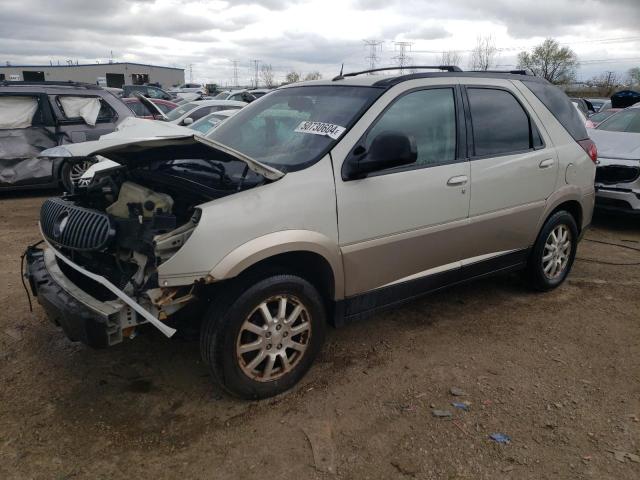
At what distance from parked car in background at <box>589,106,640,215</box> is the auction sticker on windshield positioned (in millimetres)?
5436

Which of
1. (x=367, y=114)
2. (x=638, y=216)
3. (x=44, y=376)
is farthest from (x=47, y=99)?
(x=638, y=216)

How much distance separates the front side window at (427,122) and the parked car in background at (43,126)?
19.7ft

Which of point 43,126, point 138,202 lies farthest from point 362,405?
point 43,126

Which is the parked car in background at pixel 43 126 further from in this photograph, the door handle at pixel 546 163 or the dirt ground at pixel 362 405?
the door handle at pixel 546 163

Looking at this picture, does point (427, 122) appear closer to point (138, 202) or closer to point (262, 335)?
point (262, 335)

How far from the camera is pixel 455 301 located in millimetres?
4582

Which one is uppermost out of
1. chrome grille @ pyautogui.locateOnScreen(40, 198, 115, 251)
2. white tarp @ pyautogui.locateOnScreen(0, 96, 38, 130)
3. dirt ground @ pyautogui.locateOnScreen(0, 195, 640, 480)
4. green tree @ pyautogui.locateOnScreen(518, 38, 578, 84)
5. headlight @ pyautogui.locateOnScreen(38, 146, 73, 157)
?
green tree @ pyautogui.locateOnScreen(518, 38, 578, 84)

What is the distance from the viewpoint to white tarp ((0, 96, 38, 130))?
7.96 meters

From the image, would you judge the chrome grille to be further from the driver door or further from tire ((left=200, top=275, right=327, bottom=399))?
the driver door

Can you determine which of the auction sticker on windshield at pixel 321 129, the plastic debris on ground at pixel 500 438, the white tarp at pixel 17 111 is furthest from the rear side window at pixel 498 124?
the white tarp at pixel 17 111

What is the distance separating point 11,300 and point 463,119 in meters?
4.02

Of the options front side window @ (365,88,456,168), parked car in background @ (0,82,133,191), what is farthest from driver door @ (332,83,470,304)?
parked car in background @ (0,82,133,191)

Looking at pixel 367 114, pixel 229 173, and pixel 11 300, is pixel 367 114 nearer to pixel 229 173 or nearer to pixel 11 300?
pixel 229 173

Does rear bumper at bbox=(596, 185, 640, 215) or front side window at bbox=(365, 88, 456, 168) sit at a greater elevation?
front side window at bbox=(365, 88, 456, 168)
